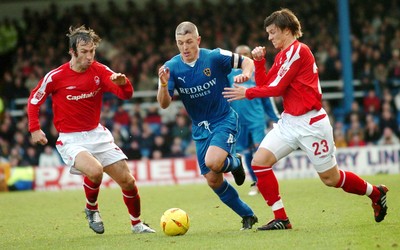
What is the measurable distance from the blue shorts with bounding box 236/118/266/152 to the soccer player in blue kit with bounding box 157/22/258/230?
16.2 ft

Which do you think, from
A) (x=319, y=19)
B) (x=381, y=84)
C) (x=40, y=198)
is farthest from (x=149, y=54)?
(x=40, y=198)

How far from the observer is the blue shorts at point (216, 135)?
30.6 feet

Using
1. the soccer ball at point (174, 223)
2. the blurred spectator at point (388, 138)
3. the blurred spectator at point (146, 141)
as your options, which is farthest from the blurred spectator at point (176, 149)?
the soccer ball at point (174, 223)

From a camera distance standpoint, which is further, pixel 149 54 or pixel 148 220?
pixel 149 54

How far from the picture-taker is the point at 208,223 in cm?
1023

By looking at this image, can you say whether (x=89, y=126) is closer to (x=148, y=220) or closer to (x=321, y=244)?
(x=148, y=220)

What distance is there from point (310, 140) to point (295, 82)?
0.62 metres

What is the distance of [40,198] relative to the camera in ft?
54.1

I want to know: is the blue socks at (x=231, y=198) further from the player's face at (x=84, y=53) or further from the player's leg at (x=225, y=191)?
the player's face at (x=84, y=53)

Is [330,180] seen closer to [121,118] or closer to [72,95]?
[72,95]

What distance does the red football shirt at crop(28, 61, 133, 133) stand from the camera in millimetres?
9602

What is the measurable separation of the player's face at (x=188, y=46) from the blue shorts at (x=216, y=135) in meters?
0.74

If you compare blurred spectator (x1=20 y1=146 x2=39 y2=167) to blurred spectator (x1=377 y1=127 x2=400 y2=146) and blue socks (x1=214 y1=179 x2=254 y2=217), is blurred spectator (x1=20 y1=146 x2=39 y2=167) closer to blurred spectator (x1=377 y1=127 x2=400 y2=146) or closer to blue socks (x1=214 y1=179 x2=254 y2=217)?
blurred spectator (x1=377 y1=127 x2=400 y2=146)

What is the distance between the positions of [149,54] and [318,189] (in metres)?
10.3
